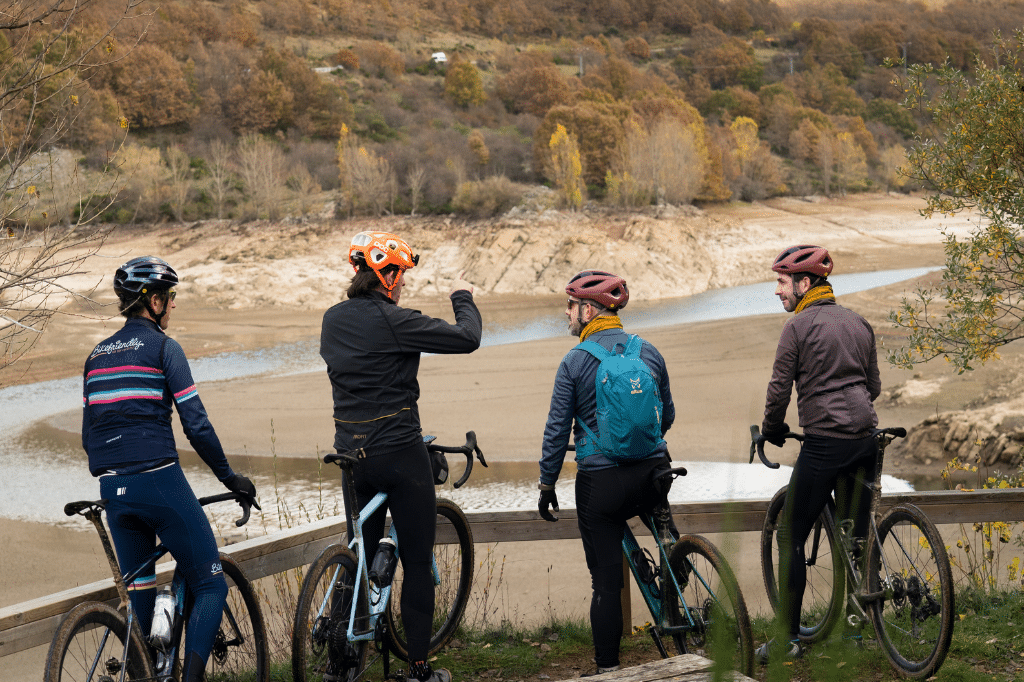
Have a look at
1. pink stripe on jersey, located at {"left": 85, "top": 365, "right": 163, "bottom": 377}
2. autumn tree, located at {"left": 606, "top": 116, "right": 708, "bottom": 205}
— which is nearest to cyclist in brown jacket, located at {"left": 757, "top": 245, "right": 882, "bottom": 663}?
pink stripe on jersey, located at {"left": 85, "top": 365, "right": 163, "bottom": 377}

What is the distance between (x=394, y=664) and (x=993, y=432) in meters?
9.67

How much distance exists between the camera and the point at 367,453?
3.76 metres

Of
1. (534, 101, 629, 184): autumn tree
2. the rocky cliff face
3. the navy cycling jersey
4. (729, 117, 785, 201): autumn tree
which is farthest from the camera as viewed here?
(729, 117, 785, 201): autumn tree

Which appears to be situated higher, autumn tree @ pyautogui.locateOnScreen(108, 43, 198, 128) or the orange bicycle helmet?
autumn tree @ pyautogui.locateOnScreen(108, 43, 198, 128)

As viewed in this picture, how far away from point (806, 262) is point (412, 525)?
222 cm

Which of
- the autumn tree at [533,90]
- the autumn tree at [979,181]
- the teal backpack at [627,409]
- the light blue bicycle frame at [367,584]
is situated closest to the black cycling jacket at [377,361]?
the light blue bicycle frame at [367,584]

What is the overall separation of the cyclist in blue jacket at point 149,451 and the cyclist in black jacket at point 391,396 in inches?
22.9

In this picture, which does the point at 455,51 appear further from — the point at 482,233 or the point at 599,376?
the point at 599,376

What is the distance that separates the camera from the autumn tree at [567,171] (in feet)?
145

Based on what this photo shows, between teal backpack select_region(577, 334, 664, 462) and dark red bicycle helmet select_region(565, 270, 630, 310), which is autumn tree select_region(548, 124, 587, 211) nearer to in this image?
dark red bicycle helmet select_region(565, 270, 630, 310)

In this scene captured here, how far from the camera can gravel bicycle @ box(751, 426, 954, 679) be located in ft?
12.7

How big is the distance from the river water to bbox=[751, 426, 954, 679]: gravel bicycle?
3.05ft

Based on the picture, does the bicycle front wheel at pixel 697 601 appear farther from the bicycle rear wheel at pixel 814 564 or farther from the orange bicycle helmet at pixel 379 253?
the orange bicycle helmet at pixel 379 253

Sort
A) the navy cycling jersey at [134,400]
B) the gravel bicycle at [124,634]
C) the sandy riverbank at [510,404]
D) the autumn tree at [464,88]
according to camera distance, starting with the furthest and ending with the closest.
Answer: the autumn tree at [464,88]
the sandy riverbank at [510,404]
the navy cycling jersey at [134,400]
the gravel bicycle at [124,634]
